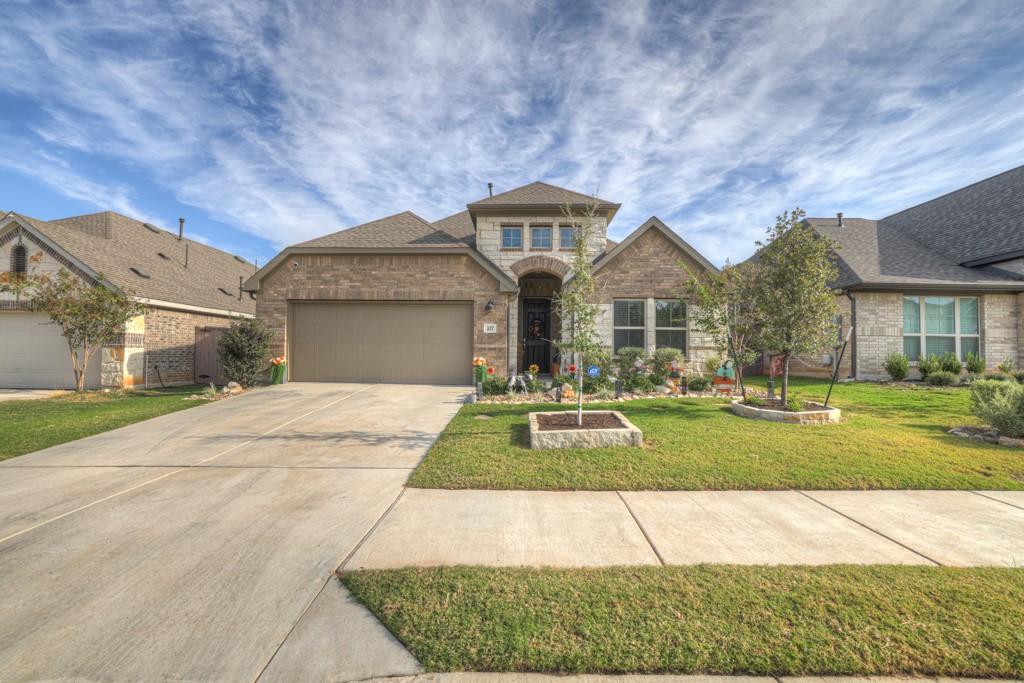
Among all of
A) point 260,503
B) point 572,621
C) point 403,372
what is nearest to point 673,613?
point 572,621

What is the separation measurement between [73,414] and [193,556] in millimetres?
8918

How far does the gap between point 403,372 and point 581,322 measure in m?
7.77

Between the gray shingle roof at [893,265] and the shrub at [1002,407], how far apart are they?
8088mm

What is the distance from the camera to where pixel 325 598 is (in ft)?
9.12

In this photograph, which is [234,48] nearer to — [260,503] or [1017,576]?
[260,503]

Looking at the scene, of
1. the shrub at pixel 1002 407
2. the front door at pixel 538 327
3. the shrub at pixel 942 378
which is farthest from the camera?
the front door at pixel 538 327

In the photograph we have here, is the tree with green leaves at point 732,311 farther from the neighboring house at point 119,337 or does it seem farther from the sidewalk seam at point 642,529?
the neighboring house at point 119,337

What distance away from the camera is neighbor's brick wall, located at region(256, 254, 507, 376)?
13320mm

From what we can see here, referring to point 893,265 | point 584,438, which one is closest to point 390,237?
point 584,438

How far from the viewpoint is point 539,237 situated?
1463 centimetres

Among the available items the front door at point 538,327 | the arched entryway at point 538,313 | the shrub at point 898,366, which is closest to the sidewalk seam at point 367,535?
the arched entryway at point 538,313

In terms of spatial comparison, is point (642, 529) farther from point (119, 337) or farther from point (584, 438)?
point (119, 337)

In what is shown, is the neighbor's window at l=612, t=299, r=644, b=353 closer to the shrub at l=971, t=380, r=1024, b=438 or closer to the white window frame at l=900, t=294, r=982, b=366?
the shrub at l=971, t=380, r=1024, b=438

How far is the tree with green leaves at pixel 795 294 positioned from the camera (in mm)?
8438
